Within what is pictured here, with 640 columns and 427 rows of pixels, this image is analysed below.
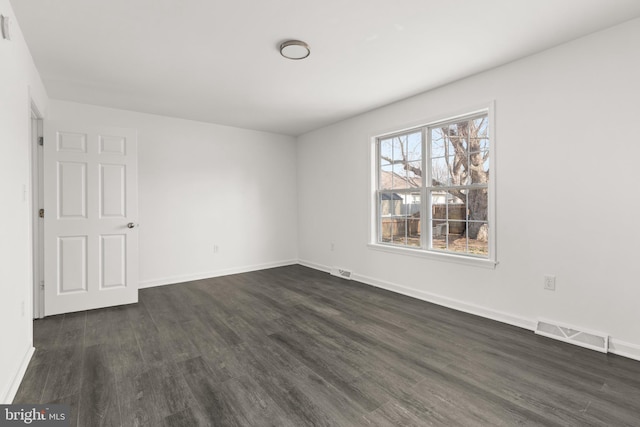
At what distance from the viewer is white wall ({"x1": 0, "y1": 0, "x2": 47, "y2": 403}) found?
1824mm

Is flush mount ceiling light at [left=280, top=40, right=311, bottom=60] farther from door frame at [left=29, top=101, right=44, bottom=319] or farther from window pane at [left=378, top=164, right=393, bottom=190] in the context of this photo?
door frame at [left=29, top=101, right=44, bottom=319]

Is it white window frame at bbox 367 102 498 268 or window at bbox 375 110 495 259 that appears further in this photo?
window at bbox 375 110 495 259

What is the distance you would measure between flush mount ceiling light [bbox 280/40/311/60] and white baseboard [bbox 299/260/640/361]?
2.94 metres

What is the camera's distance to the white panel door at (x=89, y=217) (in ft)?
10.8

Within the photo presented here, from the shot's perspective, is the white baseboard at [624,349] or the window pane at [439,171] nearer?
the white baseboard at [624,349]

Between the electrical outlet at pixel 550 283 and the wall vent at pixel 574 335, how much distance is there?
0.97 feet

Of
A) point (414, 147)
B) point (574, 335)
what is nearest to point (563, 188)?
point (574, 335)

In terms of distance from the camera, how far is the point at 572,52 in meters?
2.58

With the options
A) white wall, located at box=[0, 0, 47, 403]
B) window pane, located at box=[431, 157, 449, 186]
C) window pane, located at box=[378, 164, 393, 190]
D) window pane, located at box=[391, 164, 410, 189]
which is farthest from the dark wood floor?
window pane, located at box=[378, 164, 393, 190]

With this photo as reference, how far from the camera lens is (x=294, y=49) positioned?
264 centimetres

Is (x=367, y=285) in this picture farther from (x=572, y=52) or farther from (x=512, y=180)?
(x=572, y=52)

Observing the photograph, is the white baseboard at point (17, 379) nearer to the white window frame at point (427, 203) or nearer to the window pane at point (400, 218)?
the white window frame at point (427, 203)

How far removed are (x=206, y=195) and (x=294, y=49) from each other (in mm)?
3063

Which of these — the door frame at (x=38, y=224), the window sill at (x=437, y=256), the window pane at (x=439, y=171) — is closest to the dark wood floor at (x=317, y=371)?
the door frame at (x=38, y=224)
